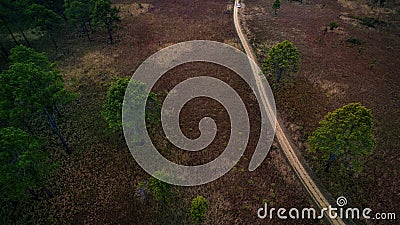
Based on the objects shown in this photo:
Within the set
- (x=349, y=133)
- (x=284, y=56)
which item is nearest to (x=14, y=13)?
(x=284, y=56)

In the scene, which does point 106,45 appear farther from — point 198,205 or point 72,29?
point 198,205

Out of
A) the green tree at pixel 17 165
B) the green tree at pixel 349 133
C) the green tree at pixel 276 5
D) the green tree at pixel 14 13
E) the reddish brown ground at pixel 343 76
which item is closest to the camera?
the green tree at pixel 17 165

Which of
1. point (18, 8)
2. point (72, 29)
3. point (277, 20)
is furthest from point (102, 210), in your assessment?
point (277, 20)

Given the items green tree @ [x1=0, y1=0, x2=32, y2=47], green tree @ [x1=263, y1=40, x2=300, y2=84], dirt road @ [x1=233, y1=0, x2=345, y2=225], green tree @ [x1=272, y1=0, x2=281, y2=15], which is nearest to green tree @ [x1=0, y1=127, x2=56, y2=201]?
dirt road @ [x1=233, y1=0, x2=345, y2=225]

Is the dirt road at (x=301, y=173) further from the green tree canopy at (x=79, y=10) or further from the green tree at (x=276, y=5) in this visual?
the green tree canopy at (x=79, y=10)

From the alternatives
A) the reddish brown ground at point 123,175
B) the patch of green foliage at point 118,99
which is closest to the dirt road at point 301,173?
the reddish brown ground at point 123,175

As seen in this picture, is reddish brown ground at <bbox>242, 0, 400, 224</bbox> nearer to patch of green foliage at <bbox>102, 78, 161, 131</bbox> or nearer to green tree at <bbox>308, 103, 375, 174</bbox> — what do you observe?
green tree at <bbox>308, 103, 375, 174</bbox>
